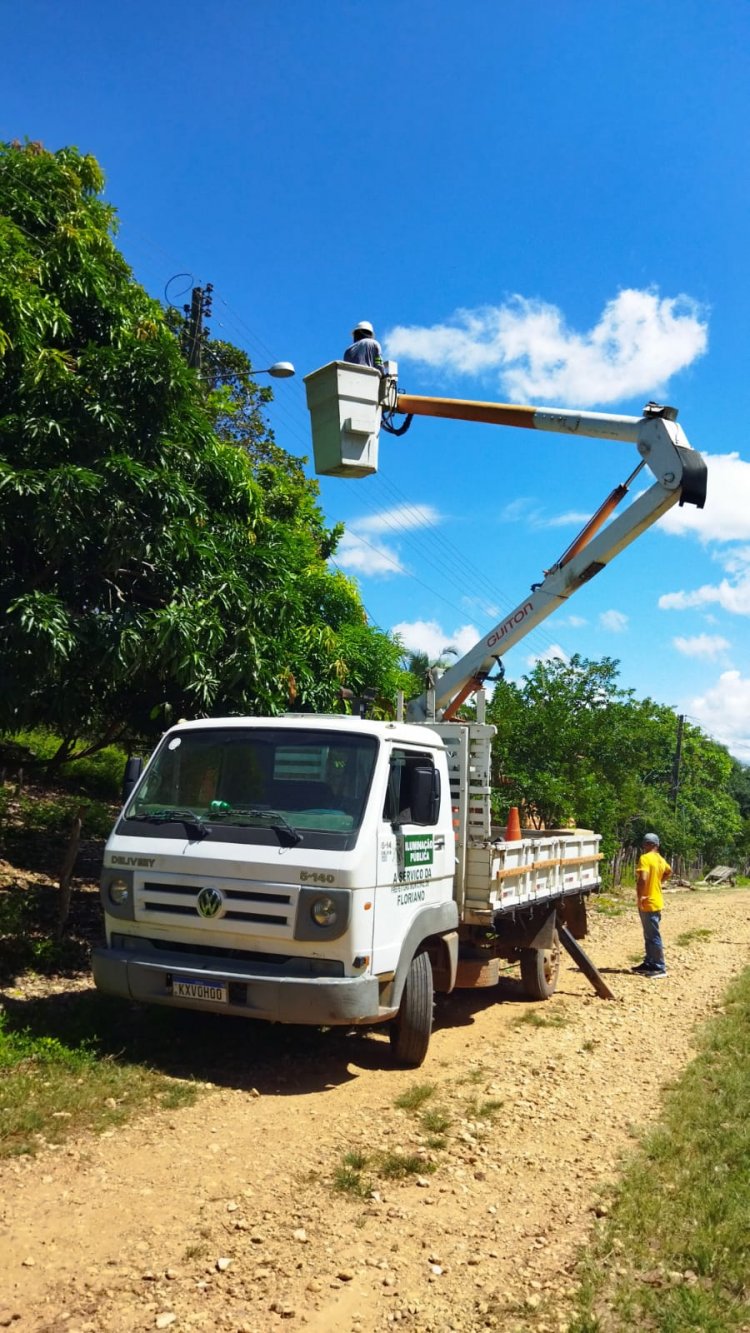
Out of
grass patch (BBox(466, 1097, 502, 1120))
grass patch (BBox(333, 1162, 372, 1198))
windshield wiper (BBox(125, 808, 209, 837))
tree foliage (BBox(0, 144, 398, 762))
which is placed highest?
tree foliage (BBox(0, 144, 398, 762))

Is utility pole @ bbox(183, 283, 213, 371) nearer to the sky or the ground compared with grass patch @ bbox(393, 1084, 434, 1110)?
nearer to the sky

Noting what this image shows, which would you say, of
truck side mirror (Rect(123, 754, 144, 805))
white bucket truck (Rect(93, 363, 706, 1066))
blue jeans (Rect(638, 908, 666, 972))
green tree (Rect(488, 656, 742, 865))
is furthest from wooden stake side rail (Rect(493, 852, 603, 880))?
green tree (Rect(488, 656, 742, 865))

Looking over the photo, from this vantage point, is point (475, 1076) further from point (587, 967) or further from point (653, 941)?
point (653, 941)

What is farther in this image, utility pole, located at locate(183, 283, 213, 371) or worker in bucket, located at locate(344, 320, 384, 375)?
utility pole, located at locate(183, 283, 213, 371)

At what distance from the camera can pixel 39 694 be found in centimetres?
727

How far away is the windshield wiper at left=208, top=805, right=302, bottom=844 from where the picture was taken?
5594 millimetres

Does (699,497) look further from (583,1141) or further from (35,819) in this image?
(35,819)

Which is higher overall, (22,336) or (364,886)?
(22,336)

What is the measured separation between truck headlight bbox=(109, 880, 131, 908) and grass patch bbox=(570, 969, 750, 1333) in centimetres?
319

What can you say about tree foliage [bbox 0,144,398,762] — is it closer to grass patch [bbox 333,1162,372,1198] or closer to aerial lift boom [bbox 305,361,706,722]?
aerial lift boom [bbox 305,361,706,722]

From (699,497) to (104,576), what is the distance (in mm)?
5162

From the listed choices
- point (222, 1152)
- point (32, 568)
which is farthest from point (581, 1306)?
point (32, 568)

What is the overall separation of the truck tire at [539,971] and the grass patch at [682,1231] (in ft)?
9.73

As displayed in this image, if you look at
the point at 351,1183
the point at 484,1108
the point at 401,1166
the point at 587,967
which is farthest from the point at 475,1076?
the point at 587,967
